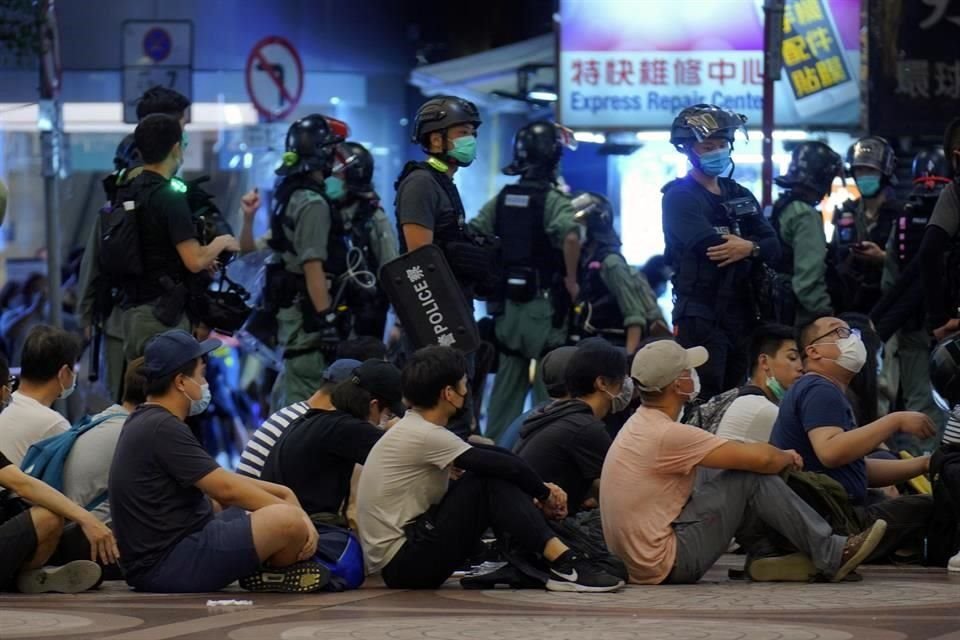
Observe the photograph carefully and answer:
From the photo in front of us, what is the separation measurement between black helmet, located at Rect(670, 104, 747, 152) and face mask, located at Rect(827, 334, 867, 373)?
61.4 inches

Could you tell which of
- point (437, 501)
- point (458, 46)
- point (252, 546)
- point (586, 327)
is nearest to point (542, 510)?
point (437, 501)

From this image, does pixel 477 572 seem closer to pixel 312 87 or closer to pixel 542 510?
pixel 542 510

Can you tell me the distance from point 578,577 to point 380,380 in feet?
4.63

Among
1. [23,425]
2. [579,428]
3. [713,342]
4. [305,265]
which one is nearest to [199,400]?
[23,425]

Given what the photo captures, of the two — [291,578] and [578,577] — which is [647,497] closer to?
[578,577]

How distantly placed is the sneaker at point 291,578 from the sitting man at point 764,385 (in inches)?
84.8

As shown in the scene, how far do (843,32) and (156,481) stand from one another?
11622 millimetres

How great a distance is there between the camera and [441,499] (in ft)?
29.6

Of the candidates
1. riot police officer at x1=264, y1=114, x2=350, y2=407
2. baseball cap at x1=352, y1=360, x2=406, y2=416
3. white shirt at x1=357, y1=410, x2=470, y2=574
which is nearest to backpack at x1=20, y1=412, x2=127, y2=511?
baseball cap at x1=352, y1=360, x2=406, y2=416

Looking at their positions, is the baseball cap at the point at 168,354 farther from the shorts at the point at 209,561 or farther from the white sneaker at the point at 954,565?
the white sneaker at the point at 954,565

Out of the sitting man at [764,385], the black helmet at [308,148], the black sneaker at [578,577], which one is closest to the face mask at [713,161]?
the sitting man at [764,385]

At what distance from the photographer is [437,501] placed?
9078mm

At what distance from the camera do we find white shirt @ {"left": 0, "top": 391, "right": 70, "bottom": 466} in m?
9.83

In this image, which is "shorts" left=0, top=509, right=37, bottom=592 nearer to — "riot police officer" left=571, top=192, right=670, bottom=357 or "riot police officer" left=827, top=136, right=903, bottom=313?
"riot police officer" left=571, top=192, right=670, bottom=357
